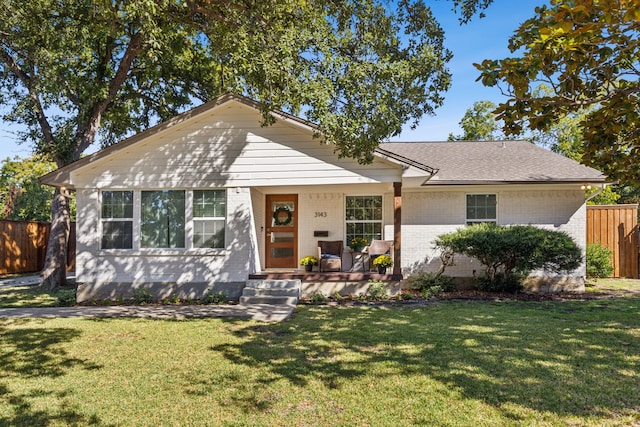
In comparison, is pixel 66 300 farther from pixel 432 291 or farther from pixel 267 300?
pixel 432 291

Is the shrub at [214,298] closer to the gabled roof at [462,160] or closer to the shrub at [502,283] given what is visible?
the gabled roof at [462,160]

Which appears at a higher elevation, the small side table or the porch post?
the porch post

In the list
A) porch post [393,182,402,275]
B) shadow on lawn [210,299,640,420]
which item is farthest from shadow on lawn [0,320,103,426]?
porch post [393,182,402,275]

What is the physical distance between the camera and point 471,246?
33.9 feet

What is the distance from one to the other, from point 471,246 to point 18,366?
30.5ft

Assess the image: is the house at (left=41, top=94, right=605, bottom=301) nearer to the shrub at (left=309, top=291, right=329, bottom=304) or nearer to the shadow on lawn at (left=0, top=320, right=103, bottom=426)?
the shrub at (left=309, top=291, right=329, bottom=304)

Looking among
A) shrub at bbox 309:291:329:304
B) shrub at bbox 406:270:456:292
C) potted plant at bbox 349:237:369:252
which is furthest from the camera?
potted plant at bbox 349:237:369:252

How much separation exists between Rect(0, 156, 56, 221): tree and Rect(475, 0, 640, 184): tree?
949 inches

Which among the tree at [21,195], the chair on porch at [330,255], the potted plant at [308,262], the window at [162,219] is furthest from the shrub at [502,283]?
the tree at [21,195]

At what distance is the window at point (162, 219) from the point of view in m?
10.5

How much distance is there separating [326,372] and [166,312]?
5.08 meters

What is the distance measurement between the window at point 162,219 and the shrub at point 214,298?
148 cm

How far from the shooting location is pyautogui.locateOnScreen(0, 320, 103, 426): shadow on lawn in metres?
3.77

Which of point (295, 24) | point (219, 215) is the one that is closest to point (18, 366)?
point (219, 215)
